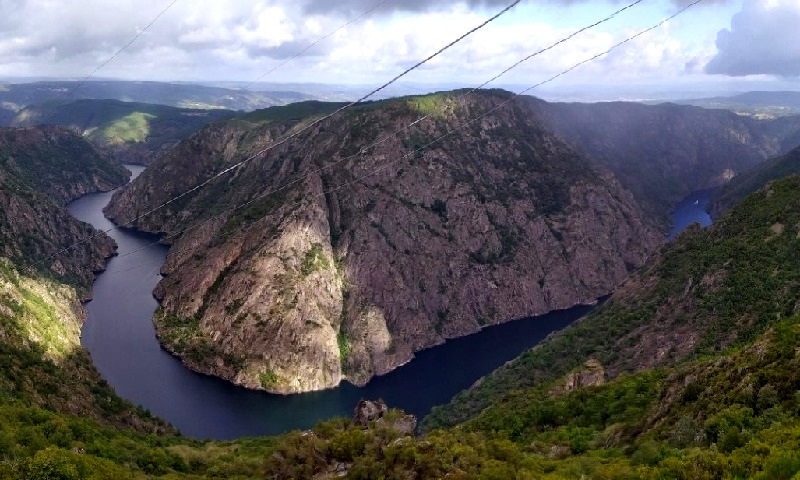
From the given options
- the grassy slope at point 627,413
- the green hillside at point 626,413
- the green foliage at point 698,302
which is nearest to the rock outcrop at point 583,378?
the green hillside at point 626,413

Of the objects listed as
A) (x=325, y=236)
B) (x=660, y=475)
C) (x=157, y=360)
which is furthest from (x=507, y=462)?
(x=325, y=236)

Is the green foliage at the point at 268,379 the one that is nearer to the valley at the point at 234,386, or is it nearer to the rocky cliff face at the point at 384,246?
the rocky cliff face at the point at 384,246

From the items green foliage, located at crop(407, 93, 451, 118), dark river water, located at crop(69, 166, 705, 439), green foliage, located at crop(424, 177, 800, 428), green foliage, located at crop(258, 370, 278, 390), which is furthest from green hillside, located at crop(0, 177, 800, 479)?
green foliage, located at crop(407, 93, 451, 118)

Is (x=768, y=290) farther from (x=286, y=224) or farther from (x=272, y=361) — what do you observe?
(x=286, y=224)

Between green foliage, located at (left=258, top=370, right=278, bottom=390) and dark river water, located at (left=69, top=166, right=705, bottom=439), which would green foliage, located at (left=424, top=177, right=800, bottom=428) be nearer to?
dark river water, located at (left=69, top=166, right=705, bottom=439)

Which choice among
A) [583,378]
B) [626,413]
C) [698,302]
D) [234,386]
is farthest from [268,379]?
[626,413]

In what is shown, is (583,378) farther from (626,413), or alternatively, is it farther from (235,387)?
(235,387)
